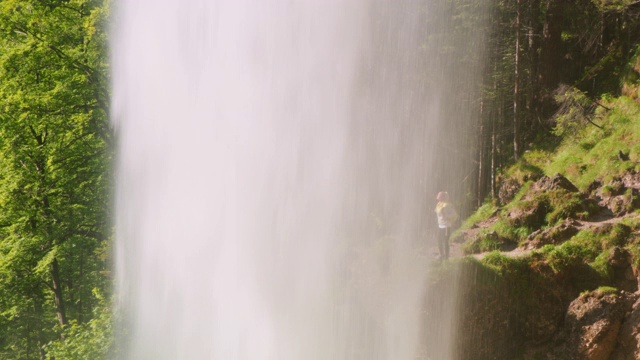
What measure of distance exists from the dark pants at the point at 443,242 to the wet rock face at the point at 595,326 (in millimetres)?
2348

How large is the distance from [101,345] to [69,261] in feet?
30.2

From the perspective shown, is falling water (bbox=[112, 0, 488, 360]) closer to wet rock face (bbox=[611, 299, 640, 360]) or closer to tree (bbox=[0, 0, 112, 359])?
wet rock face (bbox=[611, 299, 640, 360])

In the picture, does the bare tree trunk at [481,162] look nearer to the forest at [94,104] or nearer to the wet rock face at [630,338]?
the forest at [94,104]

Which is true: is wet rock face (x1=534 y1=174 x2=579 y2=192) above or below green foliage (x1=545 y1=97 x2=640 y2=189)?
below

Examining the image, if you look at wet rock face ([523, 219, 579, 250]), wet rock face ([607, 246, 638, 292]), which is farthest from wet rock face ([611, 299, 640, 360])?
wet rock face ([523, 219, 579, 250])

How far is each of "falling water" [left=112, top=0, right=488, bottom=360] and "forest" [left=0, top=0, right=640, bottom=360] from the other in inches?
99.9

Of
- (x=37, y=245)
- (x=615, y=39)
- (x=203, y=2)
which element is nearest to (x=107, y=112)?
(x=37, y=245)

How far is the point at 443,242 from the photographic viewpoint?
9.38m

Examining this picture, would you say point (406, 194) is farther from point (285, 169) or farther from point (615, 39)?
point (615, 39)

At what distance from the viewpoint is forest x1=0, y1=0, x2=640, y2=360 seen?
14.7m

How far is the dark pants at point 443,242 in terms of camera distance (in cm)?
930

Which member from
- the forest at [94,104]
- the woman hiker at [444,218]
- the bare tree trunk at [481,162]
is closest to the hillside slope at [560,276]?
the woman hiker at [444,218]

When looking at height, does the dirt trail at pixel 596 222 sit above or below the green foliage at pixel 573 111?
below

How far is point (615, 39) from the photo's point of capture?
48.5 ft
